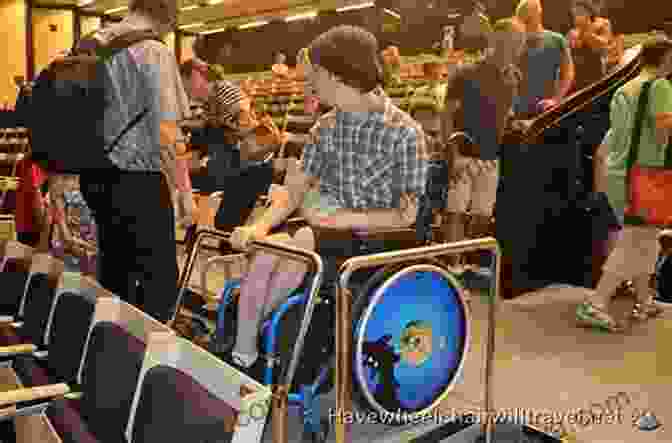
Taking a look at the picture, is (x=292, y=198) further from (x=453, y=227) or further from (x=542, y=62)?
(x=542, y=62)

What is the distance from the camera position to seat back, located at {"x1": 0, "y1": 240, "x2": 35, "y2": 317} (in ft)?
9.48

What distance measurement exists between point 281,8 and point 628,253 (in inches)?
575

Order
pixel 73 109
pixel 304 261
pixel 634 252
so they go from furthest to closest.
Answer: pixel 634 252 → pixel 73 109 → pixel 304 261

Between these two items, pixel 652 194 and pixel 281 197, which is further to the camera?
pixel 652 194

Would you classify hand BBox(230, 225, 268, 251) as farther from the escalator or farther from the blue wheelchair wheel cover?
the escalator

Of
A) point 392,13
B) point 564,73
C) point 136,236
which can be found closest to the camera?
point 136,236

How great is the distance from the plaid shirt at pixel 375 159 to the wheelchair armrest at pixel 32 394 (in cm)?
109

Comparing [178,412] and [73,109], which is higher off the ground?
[73,109]

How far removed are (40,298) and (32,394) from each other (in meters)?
0.76

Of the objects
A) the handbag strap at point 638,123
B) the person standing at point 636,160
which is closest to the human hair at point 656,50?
the person standing at point 636,160

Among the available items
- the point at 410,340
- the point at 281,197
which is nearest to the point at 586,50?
the point at 281,197

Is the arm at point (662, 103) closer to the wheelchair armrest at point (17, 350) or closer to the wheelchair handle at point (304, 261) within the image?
the wheelchair handle at point (304, 261)

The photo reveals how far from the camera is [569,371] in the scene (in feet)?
8.93

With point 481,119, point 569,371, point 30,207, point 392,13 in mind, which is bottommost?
point 569,371
